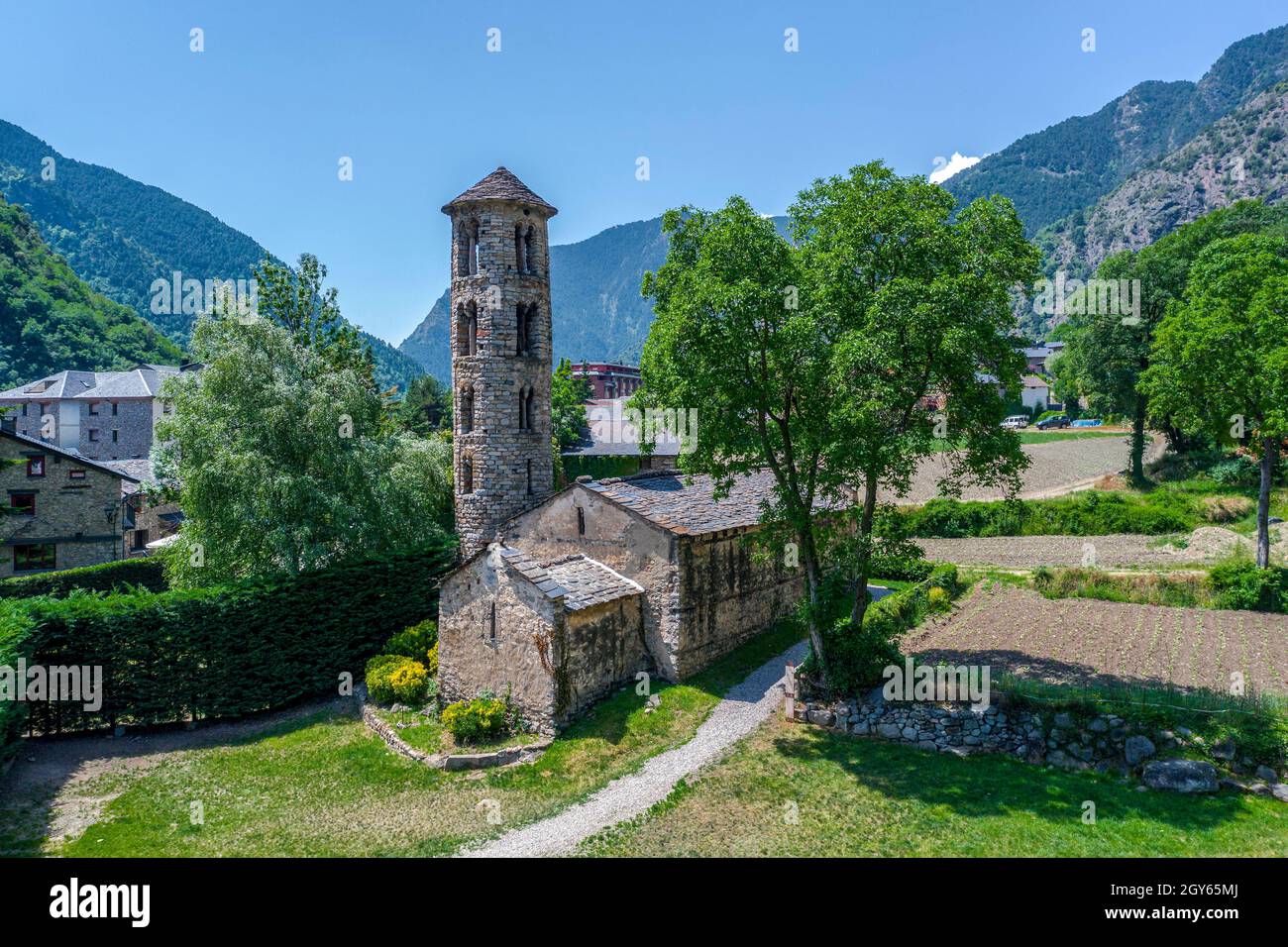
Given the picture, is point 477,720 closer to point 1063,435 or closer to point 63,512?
point 63,512

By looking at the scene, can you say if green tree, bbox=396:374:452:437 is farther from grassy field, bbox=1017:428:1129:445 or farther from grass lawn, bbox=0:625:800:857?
grass lawn, bbox=0:625:800:857

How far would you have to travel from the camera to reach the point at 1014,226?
20641 millimetres

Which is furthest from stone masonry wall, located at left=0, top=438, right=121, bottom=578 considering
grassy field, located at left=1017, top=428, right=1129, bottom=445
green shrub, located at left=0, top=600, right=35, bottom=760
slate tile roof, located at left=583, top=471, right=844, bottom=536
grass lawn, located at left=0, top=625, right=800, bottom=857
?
grassy field, located at left=1017, top=428, right=1129, bottom=445

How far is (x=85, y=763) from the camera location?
2155cm

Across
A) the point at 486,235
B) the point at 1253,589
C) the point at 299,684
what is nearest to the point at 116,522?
the point at 299,684

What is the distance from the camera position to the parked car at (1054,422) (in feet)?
282

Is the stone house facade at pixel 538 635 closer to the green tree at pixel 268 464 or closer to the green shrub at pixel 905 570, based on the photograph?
the green tree at pixel 268 464

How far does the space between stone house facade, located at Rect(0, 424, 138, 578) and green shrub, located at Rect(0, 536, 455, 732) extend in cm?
2549

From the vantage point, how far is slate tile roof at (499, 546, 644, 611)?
73.8ft

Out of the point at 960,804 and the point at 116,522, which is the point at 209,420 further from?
the point at 960,804

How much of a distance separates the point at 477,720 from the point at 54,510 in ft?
122

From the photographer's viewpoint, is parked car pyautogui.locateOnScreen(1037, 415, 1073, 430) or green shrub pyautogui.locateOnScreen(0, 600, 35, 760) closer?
green shrub pyautogui.locateOnScreen(0, 600, 35, 760)

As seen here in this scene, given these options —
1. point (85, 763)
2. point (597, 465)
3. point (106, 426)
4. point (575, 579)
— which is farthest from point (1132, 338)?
point (106, 426)

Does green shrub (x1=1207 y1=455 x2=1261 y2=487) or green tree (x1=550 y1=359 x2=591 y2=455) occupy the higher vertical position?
green tree (x1=550 y1=359 x2=591 y2=455)
